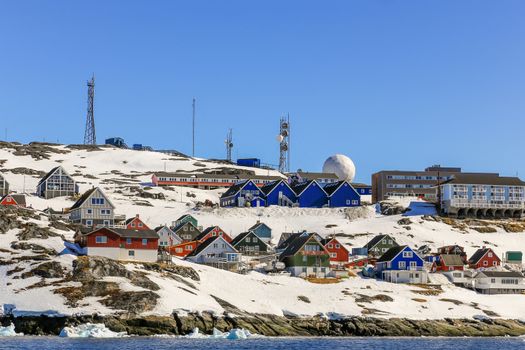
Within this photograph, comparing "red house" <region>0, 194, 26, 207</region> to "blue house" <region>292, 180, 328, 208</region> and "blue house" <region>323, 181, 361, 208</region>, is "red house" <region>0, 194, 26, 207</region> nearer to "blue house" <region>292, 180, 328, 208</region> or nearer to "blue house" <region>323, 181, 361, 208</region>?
"blue house" <region>292, 180, 328, 208</region>

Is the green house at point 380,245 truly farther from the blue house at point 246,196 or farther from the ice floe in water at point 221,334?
the ice floe in water at point 221,334

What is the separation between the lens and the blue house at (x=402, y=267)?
424ft

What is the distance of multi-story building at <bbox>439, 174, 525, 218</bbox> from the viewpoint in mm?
173375

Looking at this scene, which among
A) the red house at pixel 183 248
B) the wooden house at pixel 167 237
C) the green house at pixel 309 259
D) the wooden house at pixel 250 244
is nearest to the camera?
the green house at pixel 309 259

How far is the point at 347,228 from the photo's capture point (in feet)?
525

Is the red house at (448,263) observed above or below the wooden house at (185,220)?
below

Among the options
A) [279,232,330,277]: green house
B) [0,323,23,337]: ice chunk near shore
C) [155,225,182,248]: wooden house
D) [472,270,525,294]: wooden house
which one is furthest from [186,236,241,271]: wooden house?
[0,323,23,337]: ice chunk near shore

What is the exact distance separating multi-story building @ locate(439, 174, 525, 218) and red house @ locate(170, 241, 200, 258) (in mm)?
56204

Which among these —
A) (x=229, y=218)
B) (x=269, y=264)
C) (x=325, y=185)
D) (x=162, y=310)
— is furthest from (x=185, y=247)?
(x=325, y=185)

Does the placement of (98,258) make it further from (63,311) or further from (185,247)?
(185,247)

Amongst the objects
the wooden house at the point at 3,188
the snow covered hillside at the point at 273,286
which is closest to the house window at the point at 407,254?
the snow covered hillside at the point at 273,286

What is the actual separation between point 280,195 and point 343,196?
1209 centimetres

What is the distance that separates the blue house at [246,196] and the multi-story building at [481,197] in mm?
34675

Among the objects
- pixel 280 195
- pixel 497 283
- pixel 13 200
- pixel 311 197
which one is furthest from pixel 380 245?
pixel 13 200
